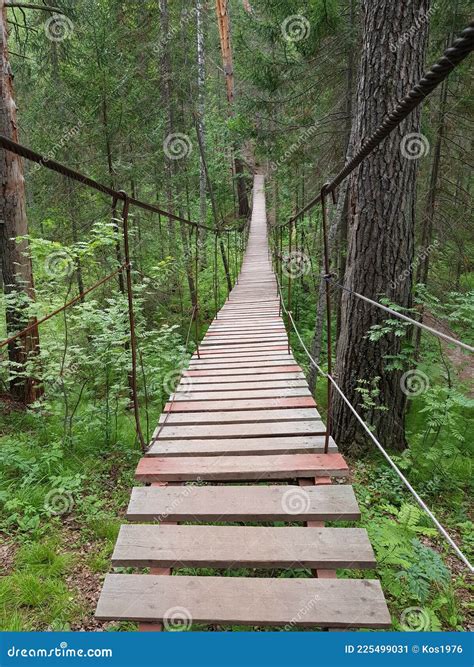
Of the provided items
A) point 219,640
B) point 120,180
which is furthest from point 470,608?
point 120,180

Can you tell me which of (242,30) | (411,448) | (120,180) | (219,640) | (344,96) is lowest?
(411,448)

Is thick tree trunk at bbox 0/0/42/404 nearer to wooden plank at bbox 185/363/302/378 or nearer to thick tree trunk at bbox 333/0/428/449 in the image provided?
wooden plank at bbox 185/363/302/378

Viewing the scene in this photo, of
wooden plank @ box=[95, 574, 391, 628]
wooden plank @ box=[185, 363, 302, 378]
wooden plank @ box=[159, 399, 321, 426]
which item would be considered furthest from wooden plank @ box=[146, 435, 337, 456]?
wooden plank @ box=[185, 363, 302, 378]

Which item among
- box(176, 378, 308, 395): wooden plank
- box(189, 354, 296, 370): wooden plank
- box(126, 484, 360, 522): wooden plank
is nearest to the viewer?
box(126, 484, 360, 522): wooden plank

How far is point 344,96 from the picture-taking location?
16.8 feet

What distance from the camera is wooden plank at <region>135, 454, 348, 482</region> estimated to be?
5.52ft

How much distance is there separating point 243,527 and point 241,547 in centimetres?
10

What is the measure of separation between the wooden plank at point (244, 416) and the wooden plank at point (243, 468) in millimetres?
358

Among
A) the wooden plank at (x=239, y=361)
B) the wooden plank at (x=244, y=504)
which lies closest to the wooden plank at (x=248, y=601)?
the wooden plank at (x=244, y=504)

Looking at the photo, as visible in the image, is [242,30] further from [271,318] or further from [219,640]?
[219,640]

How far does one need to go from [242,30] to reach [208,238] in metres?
6.27

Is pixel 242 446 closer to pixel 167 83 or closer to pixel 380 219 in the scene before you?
pixel 380 219

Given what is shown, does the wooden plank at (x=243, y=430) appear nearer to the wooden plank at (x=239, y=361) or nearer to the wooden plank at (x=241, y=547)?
the wooden plank at (x=241, y=547)

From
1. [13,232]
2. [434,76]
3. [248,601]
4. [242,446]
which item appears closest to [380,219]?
[242,446]
